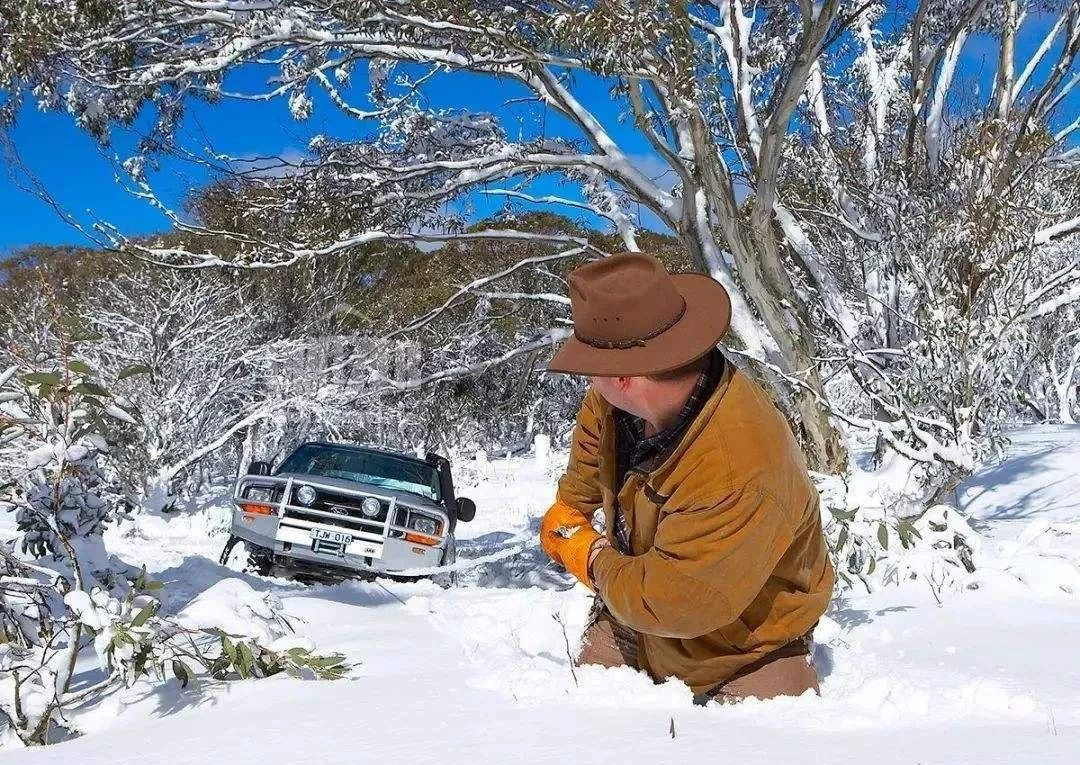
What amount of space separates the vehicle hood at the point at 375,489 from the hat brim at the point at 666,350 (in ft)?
15.3

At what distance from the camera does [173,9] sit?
693cm

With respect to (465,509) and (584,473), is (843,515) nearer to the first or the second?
(584,473)

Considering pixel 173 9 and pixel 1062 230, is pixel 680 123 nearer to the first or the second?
pixel 1062 230

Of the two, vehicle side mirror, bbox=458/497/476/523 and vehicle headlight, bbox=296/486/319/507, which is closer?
vehicle headlight, bbox=296/486/319/507

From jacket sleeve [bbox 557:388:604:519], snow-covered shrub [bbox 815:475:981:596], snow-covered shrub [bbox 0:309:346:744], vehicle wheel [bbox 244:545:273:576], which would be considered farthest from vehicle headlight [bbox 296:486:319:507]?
jacket sleeve [bbox 557:388:604:519]

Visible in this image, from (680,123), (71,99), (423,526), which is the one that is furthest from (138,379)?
(680,123)

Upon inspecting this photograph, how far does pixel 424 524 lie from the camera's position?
6523mm

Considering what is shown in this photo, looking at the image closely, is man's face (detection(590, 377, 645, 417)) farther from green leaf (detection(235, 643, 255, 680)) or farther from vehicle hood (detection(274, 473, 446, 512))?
vehicle hood (detection(274, 473, 446, 512))

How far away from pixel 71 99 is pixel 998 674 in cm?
824

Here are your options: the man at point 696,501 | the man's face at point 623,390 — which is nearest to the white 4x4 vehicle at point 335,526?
the man at point 696,501

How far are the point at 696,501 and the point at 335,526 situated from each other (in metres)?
4.83

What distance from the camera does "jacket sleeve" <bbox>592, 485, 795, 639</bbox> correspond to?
177 centimetres

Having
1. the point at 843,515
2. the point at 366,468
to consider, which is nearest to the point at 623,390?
the point at 843,515

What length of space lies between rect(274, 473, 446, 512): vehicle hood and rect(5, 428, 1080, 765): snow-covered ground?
2.19 metres
